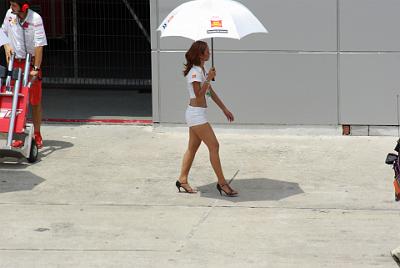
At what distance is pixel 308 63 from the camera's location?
39.8 feet

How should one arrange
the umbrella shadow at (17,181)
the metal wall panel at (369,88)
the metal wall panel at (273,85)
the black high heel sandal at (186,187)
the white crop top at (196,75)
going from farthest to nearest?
the metal wall panel at (273,85)
the metal wall panel at (369,88)
the umbrella shadow at (17,181)
the black high heel sandal at (186,187)
the white crop top at (196,75)

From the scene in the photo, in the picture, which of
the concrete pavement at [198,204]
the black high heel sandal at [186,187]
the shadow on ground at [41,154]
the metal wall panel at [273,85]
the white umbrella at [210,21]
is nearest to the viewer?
the concrete pavement at [198,204]

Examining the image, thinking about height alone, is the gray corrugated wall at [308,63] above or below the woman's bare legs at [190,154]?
above

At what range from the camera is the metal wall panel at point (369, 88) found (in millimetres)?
11992

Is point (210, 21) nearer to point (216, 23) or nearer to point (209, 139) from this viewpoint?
point (216, 23)

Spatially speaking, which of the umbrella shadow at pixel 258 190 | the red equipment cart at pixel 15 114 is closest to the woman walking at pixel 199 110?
the umbrella shadow at pixel 258 190

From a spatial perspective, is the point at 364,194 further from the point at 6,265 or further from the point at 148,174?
the point at 6,265

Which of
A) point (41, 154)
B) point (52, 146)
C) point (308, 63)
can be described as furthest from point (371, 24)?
A: point (41, 154)

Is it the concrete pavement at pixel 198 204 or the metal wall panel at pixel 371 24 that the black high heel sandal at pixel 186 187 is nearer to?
the concrete pavement at pixel 198 204

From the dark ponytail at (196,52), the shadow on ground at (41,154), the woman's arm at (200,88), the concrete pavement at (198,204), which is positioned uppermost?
the dark ponytail at (196,52)

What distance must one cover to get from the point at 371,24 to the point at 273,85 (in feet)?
4.97

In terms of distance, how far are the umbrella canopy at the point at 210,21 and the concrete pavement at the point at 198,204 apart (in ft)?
5.63

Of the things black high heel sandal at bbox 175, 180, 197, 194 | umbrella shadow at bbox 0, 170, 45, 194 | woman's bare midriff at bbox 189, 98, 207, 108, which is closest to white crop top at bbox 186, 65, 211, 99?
woman's bare midriff at bbox 189, 98, 207, 108

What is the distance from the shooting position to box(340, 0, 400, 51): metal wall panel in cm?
1189
